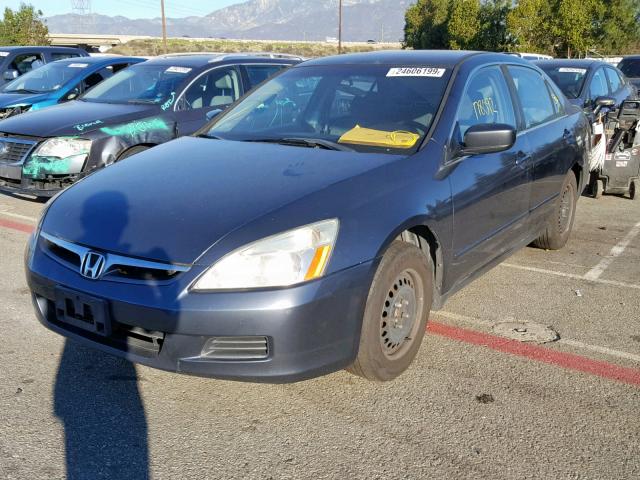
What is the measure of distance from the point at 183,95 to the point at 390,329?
4.94 meters

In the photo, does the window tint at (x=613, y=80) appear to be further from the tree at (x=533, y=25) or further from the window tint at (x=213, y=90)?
the tree at (x=533, y=25)

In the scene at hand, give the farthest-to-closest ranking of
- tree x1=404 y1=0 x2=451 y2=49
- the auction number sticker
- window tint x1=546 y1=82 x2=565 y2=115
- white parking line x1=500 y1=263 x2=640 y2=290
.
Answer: tree x1=404 y1=0 x2=451 y2=49 < the auction number sticker < window tint x1=546 y1=82 x2=565 y2=115 < white parking line x1=500 y1=263 x2=640 y2=290

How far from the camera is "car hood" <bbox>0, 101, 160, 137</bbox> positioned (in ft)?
21.4

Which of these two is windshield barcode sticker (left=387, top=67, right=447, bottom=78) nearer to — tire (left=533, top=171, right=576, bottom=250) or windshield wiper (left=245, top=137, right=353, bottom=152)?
windshield wiper (left=245, top=137, right=353, bottom=152)

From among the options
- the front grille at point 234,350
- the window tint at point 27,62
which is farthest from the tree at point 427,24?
the front grille at point 234,350

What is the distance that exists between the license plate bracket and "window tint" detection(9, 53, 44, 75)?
11.5 m

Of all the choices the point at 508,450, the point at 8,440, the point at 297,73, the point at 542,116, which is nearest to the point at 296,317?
the point at 508,450

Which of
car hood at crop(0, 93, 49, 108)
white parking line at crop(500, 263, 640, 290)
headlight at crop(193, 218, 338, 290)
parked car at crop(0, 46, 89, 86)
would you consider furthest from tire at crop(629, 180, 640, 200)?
parked car at crop(0, 46, 89, 86)

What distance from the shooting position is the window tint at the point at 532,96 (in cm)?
477

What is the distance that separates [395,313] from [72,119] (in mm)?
4813

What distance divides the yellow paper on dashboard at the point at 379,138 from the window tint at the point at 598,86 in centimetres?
643

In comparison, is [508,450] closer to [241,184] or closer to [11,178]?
[241,184]

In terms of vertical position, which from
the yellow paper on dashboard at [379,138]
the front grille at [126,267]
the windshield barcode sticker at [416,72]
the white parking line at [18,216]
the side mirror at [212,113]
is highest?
the windshield barcode sticker at [416,72]

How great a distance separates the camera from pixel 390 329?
10.6 feet
